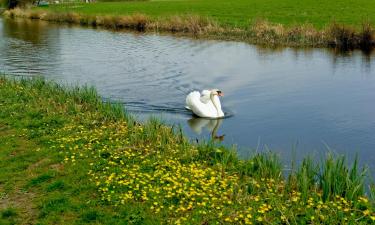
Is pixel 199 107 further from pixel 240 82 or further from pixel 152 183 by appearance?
pixel 152 183

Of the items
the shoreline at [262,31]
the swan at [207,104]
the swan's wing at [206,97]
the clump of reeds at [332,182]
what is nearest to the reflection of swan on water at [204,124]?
the swan at [207,104]

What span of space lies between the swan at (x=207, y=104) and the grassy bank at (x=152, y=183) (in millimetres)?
4339

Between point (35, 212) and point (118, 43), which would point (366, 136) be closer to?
point (35, 212)

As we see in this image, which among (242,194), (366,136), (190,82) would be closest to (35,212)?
(242,194)

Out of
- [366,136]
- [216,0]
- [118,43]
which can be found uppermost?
[216,0]

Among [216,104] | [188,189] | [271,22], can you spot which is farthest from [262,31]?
[188,189]

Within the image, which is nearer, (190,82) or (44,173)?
(44,173)

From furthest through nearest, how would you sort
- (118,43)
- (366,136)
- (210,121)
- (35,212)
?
(118,43) → (210,121) → (366,136) → (35,212)

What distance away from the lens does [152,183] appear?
9898 mm

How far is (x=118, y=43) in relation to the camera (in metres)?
40.6

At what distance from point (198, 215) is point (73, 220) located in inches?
92.9

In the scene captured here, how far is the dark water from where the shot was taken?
635 inches

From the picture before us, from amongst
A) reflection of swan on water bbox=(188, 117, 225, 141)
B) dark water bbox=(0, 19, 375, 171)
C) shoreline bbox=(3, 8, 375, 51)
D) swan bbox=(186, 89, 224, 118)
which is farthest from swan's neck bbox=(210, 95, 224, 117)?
shoreline bbox=(3, 8, 375, 51)

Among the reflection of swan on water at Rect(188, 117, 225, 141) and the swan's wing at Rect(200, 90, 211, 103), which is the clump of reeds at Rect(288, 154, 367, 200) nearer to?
the reflection of swan on water at Rect(188, 117, 225, 141)
